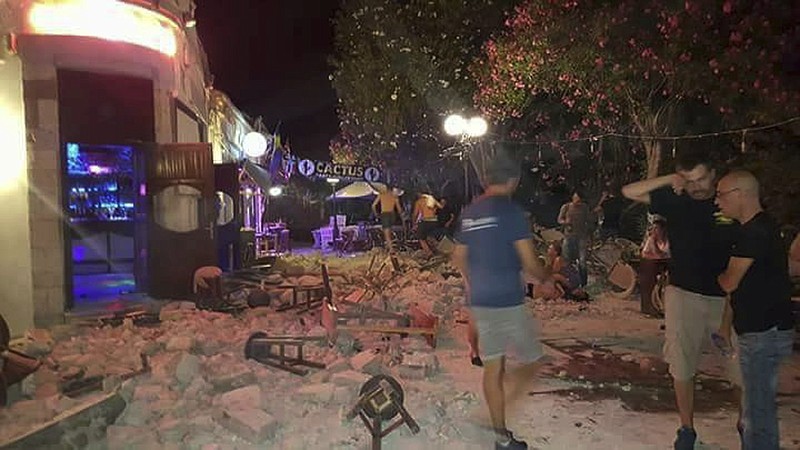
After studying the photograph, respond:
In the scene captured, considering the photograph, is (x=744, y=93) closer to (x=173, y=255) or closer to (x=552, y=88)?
(x=552, y=88)

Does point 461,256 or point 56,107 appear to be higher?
point 56,107

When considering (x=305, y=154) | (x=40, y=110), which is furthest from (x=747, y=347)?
(x=305, y=154)

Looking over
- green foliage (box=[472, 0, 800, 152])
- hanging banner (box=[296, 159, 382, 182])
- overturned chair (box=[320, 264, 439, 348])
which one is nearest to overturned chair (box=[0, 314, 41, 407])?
overturned chair (box=[320, 264, 439, 348])

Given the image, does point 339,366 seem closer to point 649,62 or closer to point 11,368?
point 11,368

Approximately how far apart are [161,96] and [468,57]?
39.1 feet

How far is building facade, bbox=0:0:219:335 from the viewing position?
28.5ft

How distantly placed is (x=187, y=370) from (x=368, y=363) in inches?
64.6

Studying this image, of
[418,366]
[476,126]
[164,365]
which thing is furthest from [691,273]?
[476,126]

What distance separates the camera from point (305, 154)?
51.8m

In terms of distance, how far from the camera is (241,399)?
535 cm

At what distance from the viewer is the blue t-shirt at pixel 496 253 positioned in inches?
174

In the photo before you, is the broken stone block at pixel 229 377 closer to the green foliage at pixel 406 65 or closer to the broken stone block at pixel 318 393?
the broken stone block at pixel 318 393

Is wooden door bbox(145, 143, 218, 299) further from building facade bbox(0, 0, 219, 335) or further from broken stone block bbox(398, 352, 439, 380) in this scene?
broken stone block bbox(398, 352, 439, 380)

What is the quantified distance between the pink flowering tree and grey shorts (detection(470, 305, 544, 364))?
285 inches
